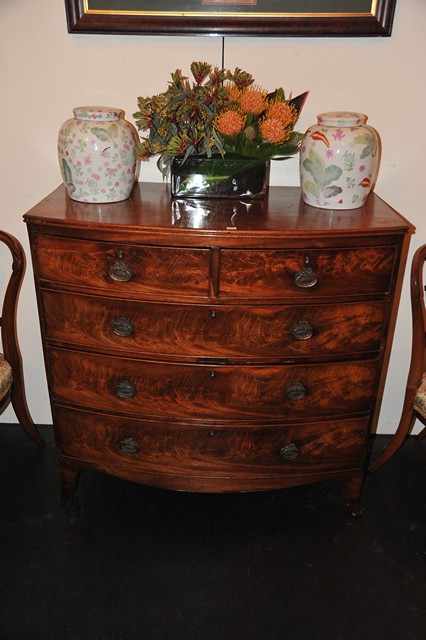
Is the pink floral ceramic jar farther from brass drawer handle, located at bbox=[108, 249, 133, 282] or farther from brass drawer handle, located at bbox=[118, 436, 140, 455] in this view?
brass drawer handle, located at bbox=[118, 436, 140, 455]

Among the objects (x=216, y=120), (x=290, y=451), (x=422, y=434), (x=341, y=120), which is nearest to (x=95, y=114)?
(x=216, y=120)

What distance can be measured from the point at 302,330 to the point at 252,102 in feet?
2.15

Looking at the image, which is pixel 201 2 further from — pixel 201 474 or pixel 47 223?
pixel 201 474

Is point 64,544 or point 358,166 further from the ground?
point 358,166

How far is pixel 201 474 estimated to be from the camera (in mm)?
1815

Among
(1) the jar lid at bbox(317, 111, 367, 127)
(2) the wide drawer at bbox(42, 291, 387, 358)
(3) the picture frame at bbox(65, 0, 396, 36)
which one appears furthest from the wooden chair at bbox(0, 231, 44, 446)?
(1) the jar lid at bbox(317, 111, 367, 127)

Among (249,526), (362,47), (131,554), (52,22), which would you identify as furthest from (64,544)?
(362,47)

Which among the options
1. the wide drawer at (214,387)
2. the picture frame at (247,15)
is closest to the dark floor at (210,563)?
the wide drawer at (214,387)

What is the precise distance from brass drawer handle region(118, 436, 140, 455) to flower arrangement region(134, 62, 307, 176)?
87cm

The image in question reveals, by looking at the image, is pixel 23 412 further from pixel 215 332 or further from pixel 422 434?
pixel 422 434

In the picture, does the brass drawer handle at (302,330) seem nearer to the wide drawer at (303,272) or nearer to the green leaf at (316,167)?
the wide drawer at (303,272)

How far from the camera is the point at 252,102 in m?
1.58

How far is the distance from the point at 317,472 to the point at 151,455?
546 mm

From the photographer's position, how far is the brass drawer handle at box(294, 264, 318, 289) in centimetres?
153
